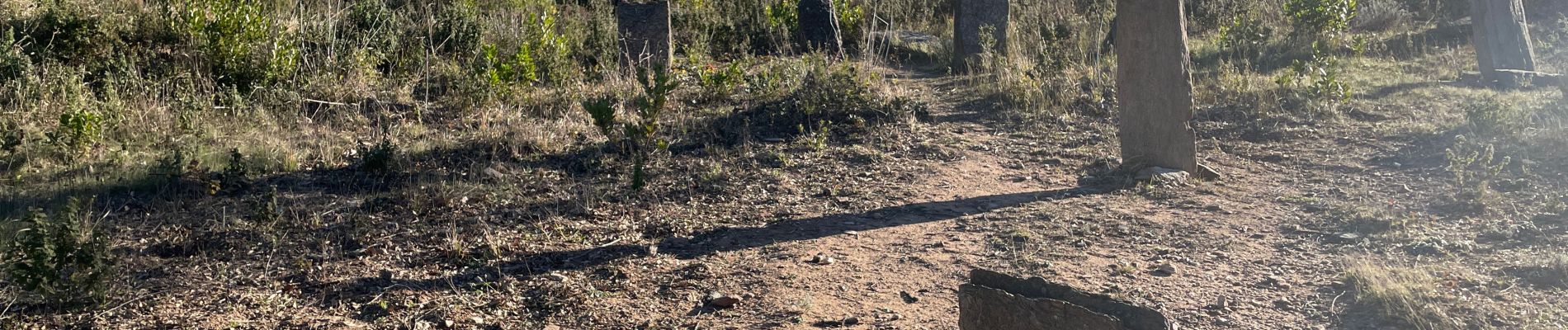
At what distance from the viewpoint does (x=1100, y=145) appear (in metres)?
7.80

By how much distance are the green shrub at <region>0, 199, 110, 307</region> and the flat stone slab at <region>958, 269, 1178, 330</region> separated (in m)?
3.65

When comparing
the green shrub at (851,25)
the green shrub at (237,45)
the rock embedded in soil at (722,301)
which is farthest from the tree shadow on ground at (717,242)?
the green shrub at (851,25)

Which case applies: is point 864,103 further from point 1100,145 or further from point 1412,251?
point 1412,251

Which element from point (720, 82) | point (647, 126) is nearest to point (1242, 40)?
point (720, 82)

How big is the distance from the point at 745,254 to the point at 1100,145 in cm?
330

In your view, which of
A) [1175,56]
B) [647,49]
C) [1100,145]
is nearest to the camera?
[1175,56]

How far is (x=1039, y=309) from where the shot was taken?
3.48 meters

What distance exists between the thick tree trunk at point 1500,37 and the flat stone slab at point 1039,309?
8084 millimetres

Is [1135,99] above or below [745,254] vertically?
above

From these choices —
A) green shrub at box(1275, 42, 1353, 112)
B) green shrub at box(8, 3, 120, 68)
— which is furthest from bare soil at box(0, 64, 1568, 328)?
green shrub at box(8, 3, 120, 68)

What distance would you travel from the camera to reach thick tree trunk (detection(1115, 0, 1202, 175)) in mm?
6691

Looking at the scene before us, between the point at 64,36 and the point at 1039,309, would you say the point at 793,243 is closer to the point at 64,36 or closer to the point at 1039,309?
the point at 1039,309

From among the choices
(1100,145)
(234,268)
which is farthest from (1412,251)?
(234,268)

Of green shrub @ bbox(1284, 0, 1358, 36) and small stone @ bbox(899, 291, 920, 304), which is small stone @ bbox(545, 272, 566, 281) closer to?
small stone @ bbox(899, 291, 920, 304)
